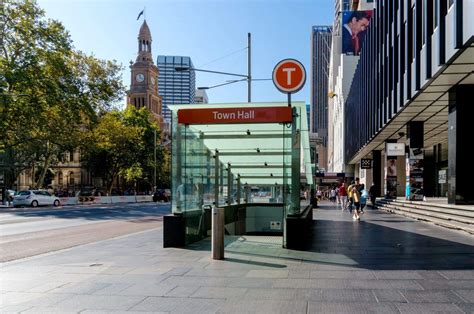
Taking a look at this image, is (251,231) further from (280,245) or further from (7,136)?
(7,136)

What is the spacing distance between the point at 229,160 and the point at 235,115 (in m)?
4.75

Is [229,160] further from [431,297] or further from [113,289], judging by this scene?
[431,297]

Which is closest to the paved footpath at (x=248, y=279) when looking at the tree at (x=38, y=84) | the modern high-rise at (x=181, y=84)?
the tree at (x=38, y=84)

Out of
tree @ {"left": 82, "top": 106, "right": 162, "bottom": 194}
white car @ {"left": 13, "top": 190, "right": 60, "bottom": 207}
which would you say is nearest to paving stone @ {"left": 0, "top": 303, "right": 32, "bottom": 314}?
Result: white car @ {"left": 13, "top": 190, "right": 60, "bottom": 207}

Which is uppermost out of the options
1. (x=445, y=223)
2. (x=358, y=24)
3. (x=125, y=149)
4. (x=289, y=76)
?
(x=358, y=24)

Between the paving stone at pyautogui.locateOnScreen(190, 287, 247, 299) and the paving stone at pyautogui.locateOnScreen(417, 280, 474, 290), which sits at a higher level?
the paving stone at pyautogui.locateOnScreen(417, 280, 474, 290)

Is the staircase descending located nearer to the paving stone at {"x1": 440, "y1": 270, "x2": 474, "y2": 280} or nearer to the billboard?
the paving stone at {"x1": 440, "y1": 270, "x2": 474, "y2": 280}

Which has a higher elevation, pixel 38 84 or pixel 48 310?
pixel 38 84

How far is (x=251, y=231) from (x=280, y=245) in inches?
263

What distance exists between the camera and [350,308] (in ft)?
19.8

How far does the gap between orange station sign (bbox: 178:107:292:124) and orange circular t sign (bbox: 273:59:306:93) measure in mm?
689

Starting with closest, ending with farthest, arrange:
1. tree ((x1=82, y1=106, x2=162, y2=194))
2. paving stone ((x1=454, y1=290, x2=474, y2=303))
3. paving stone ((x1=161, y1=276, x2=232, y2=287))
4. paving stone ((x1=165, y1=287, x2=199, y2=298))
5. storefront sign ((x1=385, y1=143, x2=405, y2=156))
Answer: paving stone ((x1=454, y1=290, x2=474, y2=303))
paving stone ((x1=165, y1=287, x2=199, y2=298))
paving stone ((x1=161, y1=276, x2=232, y2=287))
storefront sign ((x1=385, y1=143, x2=405, y2=156))
tree ((x1=82, y1=106, x2=162, y2=194))

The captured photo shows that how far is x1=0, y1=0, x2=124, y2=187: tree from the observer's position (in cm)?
3862

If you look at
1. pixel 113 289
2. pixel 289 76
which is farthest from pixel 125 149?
pixel 113 289
